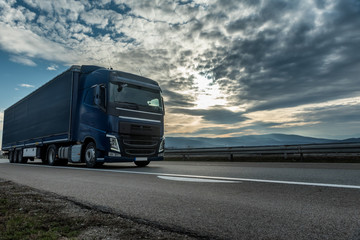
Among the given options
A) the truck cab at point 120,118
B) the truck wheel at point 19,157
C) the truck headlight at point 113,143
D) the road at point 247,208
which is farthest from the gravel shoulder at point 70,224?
the truck wheel at point 19,157

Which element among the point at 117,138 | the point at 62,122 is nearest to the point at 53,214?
the point at 117,138

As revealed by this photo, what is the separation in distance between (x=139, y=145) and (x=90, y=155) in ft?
6.40

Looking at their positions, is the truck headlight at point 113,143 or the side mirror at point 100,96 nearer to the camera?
the truck headlight at point 113,143

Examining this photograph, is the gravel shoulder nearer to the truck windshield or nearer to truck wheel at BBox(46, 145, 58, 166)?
the truck windshield

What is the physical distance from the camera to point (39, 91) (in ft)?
51.0

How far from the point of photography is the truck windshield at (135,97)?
10.1 meters

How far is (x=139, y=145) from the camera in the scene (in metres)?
10.5

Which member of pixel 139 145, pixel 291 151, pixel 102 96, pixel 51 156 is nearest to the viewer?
pixel 102 96

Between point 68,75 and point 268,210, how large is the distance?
37.0ft

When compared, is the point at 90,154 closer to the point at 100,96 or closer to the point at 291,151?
the point at 100,96

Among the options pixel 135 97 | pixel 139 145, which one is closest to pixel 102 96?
pixel 135 97

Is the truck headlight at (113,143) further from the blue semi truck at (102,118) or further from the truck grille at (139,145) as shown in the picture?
the truck grille at (139,145)

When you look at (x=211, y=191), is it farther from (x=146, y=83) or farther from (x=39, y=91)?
(x=39, y=91)

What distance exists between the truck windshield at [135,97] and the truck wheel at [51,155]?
18.1 feet
